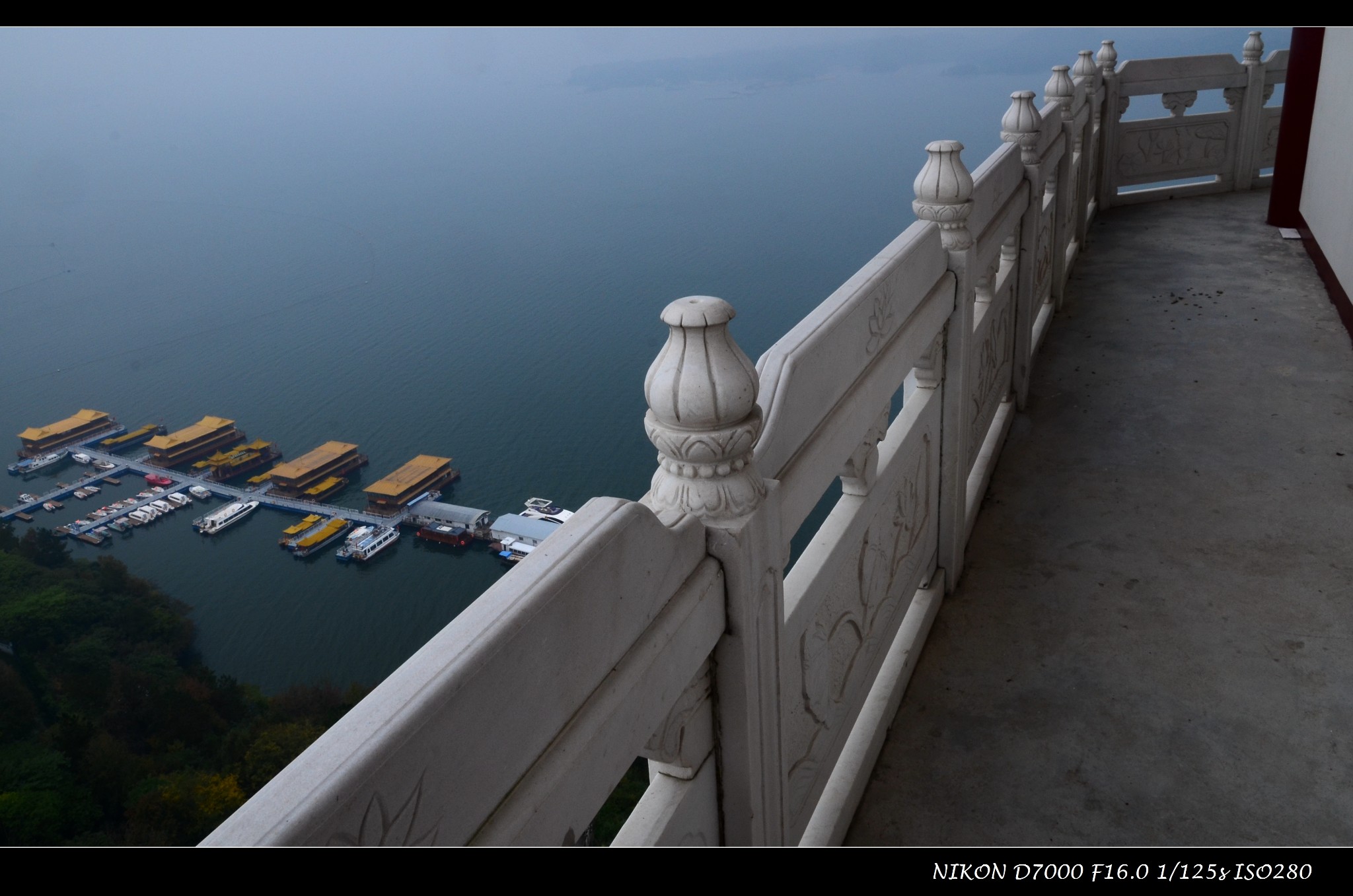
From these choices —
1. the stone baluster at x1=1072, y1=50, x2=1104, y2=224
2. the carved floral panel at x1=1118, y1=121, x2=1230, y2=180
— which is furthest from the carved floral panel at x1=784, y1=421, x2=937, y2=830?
the carved floral panel at x1=1118, y1=121, x2=1230, y2=180

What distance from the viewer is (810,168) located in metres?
10.7

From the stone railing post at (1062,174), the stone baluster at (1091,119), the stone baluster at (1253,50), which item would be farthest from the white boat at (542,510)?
the stone baluster at (1253,50)

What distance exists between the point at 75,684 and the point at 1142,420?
4.20 m

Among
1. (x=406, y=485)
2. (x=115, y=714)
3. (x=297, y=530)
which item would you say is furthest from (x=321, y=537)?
(x=115, y=714)

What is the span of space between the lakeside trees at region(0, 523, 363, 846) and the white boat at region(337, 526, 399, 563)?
0.38 metres

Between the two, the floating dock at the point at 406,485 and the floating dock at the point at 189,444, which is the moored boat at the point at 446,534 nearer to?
the floating dock at the point at 406,485

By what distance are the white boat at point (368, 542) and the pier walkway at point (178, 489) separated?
0.02 m

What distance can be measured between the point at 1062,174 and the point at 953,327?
2828 mm

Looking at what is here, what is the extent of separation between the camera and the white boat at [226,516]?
3.14m

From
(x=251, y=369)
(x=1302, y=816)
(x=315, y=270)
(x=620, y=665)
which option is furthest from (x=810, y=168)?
(x=620, y=665)

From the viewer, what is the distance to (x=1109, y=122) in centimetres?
741

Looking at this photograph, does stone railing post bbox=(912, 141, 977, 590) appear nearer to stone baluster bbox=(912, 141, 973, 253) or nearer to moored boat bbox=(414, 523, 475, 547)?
stone baluster bbox=(912, 141, 973, 253)

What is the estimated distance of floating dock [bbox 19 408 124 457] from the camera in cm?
394
